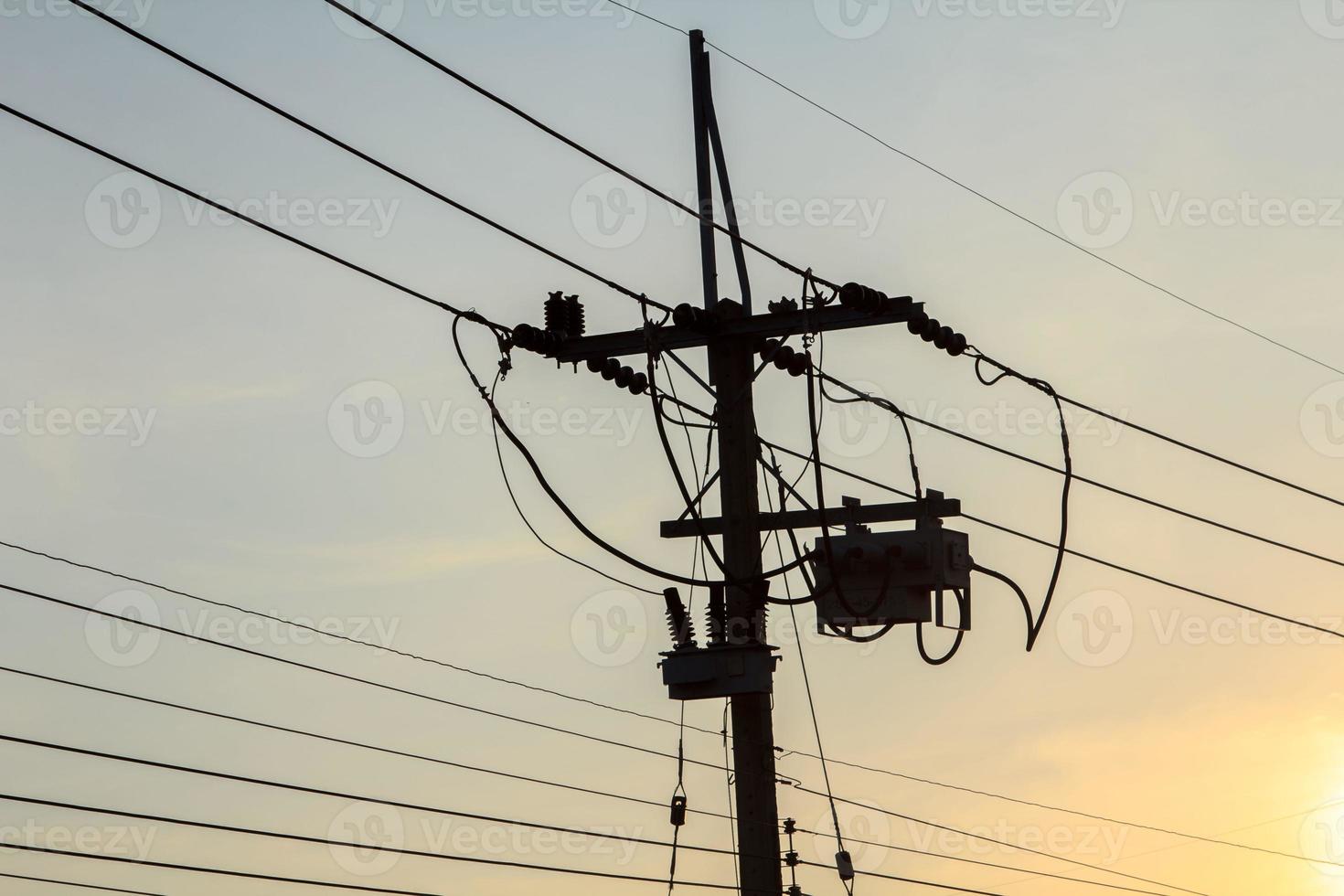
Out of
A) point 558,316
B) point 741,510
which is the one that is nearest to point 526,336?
point 558,316

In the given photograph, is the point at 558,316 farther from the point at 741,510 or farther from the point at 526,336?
the point at 741,510

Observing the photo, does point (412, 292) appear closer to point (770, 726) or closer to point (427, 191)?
point (427, 191)

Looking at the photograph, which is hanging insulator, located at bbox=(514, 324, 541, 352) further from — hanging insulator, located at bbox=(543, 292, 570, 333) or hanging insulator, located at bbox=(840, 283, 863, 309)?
hanging insulator, located at bbox=(840, 283, 863, 309)

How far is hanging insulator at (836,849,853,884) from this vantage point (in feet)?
61.8

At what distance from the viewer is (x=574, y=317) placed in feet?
55.1

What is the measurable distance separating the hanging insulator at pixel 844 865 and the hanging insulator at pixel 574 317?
5744 mm

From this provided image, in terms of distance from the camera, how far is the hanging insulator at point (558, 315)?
16.7m

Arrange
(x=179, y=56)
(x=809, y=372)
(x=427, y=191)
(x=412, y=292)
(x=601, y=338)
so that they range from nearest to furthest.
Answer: (x=179, y=56) → (x=427, y=191) → (x=412, y=292) → (x=809, y=372) → (x=601, y=338)

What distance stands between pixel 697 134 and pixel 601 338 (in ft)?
7.35

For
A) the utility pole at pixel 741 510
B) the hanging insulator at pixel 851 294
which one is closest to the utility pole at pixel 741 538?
the utility pole at pixel 741 510

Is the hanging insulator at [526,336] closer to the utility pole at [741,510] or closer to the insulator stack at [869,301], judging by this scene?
the utility pole at [741,510]

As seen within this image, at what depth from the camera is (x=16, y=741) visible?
1355 cm

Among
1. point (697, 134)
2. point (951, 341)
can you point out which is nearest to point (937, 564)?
point (951, 341)

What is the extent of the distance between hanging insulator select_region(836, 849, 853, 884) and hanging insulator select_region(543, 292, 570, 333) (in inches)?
230
